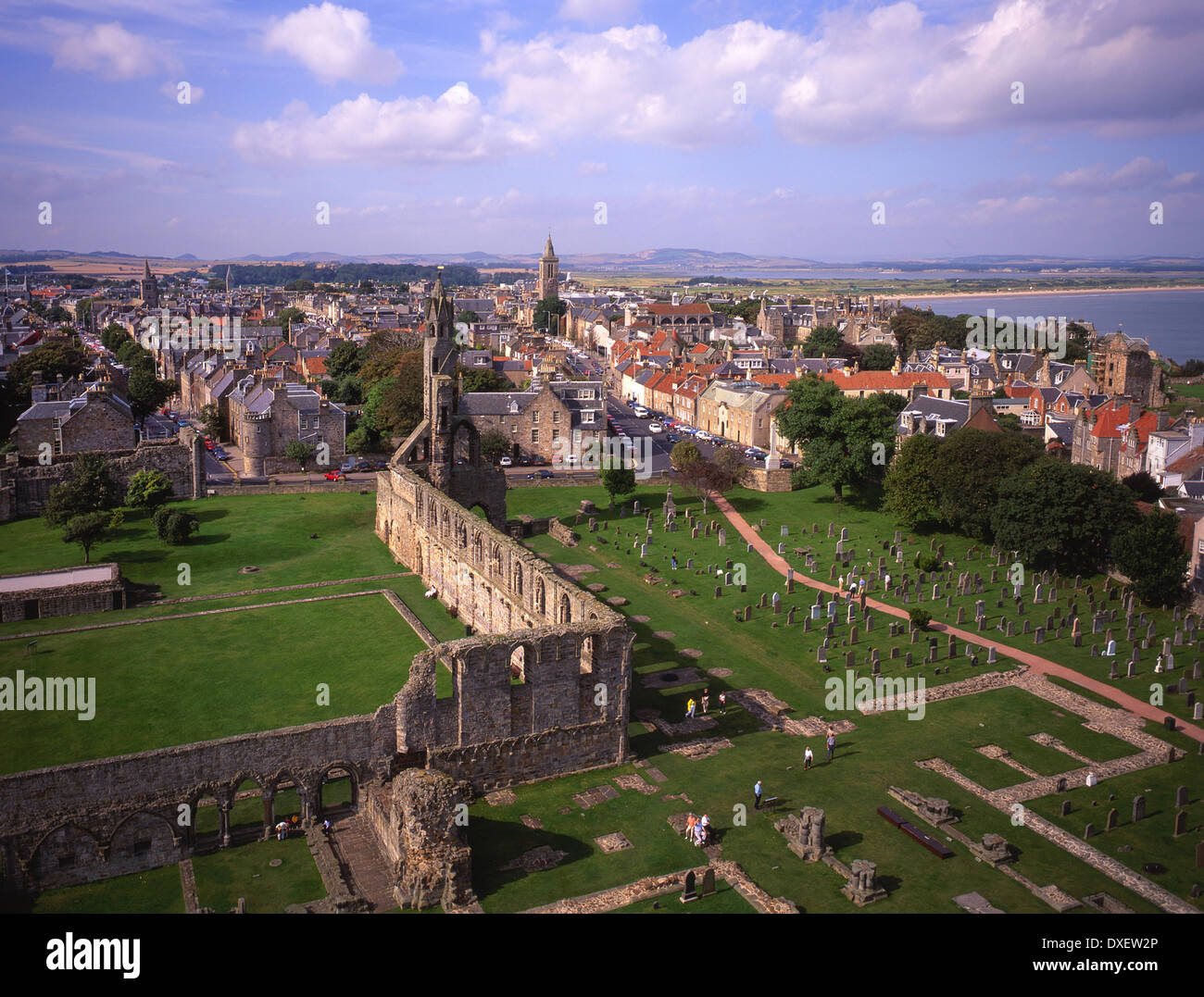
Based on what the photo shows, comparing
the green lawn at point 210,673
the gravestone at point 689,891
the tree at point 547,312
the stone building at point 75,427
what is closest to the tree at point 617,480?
the green lawn at point 210,673

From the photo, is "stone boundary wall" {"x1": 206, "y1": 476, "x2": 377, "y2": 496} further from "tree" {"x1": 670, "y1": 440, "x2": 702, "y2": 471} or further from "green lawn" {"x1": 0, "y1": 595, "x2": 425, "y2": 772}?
"green lawn" {"x1": 0, "y1": 595, "x2": 425, "y2": 772}

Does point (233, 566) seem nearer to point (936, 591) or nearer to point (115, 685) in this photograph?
point (115, 685)

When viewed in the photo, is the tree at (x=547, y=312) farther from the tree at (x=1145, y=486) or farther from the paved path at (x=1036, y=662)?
the paved path at (x=1036, y=662)

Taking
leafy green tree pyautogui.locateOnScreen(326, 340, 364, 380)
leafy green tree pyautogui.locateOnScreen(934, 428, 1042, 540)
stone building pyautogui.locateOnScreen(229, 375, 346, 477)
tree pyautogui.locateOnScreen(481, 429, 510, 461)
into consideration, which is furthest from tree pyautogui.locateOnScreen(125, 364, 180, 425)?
leafy green tree pyautogui.locateOnScreen(934, 428, 1042, 540)

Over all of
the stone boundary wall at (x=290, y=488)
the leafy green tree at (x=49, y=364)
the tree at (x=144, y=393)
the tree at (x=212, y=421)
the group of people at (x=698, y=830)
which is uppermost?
the leafy green tree at (x=49, y=364)

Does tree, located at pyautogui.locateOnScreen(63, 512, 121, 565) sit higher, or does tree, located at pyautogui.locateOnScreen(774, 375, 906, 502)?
tree, located at pyautogui.locateOnScreen(774, 375, 906, 502)
